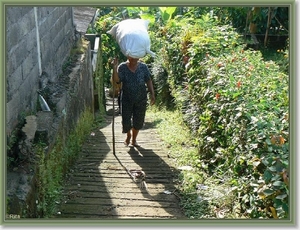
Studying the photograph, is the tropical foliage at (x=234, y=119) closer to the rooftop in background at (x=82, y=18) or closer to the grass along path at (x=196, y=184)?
the grass along path at (x=196, y=184)

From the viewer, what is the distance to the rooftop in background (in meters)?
10.1

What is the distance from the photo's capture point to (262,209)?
13.5ft

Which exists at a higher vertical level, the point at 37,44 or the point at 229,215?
the point at 37,44

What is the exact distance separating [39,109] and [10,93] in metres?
1.25

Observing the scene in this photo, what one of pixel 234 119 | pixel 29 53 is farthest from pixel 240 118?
pixel 29 53

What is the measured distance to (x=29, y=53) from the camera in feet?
19.4

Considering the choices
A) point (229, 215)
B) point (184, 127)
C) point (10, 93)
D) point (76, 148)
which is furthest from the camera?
Answer: point (184, 127)

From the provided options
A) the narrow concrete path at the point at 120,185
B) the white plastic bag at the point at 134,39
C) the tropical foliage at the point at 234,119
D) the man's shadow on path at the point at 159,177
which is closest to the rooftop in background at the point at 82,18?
the tropical foliage at the point at 234,119

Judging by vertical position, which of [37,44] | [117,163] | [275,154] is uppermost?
[37,44]

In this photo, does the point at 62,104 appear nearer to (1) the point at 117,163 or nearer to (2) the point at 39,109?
(2) the point at 39,109

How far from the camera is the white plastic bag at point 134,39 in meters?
7.20

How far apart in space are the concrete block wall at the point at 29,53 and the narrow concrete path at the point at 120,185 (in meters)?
1.07

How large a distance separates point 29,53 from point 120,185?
1.87m

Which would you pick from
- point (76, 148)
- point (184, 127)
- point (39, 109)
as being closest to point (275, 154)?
point (39, 109)
